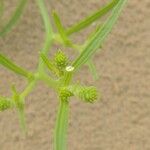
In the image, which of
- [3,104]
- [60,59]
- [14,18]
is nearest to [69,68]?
[60,59]

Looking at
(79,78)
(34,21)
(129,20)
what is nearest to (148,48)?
(129,20)

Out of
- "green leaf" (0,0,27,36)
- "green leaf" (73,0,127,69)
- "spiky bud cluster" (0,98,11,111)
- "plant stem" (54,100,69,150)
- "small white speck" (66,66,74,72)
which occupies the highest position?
Answer: "green leaf" (0,0,27,36)

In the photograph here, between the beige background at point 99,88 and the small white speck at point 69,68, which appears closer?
the small white speck at point 69,68

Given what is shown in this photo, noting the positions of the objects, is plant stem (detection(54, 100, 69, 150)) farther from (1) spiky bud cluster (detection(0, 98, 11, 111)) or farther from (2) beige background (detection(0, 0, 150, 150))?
(2) beige background (detection(0, 0, 150, 150))

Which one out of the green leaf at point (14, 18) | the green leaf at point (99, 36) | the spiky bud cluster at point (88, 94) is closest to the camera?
the spiky bud cluster at point (88, 94)

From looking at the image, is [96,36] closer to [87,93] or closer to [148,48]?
[87,93]

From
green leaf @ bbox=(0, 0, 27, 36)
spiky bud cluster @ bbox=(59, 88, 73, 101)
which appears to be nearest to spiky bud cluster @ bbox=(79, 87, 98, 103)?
spiky bud cluster @ bbox=(59, 88, 73, 101)

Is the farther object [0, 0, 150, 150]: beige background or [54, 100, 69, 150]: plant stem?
[0, 0, 150, 150]: beige background

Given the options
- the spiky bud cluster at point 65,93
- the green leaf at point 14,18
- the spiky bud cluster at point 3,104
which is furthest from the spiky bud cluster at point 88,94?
the green leaf at point 14,18

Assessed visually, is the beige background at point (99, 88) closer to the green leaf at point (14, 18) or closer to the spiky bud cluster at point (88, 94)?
the green leaf at point (14, 18)
